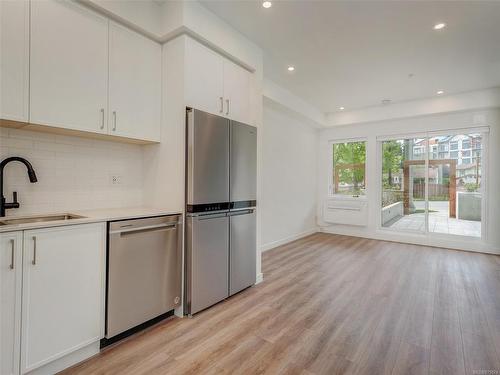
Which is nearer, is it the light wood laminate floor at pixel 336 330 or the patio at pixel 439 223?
the light wood laminate floor at pixel 336 330

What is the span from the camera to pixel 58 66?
74.1 inches

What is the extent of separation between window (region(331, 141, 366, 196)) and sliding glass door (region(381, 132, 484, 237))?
0.47m

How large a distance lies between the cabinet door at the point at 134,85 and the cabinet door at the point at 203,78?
1.19 ft

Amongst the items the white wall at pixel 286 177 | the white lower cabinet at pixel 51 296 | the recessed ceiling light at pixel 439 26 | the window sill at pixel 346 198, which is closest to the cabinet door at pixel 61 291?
the white lower cabinet at pixel 51 296

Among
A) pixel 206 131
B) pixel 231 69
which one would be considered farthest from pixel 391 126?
pixel 206 131

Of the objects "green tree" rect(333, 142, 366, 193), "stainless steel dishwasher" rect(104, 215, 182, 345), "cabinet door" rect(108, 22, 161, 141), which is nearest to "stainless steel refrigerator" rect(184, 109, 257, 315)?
"stainless steel dishwasher" rect(104, 215, 182, 345)

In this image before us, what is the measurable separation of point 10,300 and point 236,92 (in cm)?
262

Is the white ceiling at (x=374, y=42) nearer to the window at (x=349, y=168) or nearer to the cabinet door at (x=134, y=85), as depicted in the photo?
the cabinet door at (x=134, y=85)

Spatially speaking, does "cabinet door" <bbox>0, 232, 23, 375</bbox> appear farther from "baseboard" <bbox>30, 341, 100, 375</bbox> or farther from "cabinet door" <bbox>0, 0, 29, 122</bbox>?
"cabinet door" <bbox>0, 0, 29, 122</bbox>

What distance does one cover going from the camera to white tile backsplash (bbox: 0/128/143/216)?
1.96 m

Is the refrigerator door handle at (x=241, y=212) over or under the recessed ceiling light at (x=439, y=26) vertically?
under

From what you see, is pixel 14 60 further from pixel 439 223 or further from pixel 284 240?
pixel 439 223

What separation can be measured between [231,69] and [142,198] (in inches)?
69.2

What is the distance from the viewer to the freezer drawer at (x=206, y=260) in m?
2.35
